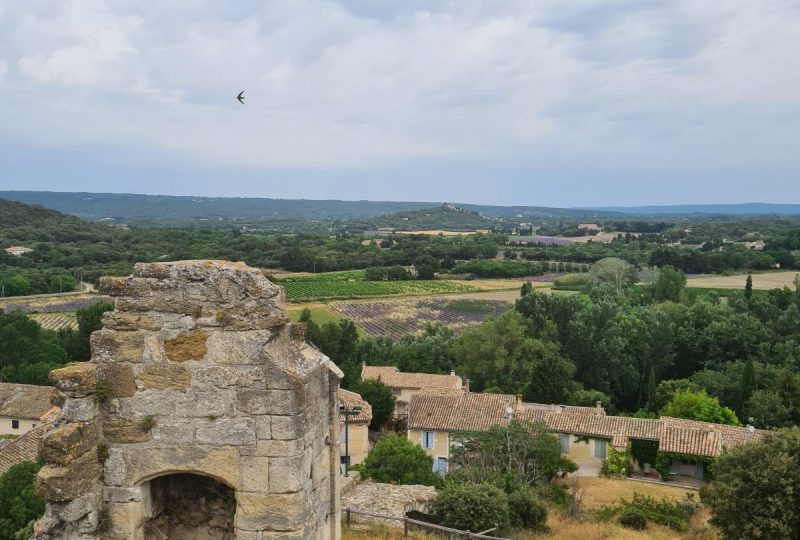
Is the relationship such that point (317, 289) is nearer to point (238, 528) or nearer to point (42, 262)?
point (42, 262)

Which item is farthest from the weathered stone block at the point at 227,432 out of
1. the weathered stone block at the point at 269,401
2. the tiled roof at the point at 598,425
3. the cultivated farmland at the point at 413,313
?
the cultivated farmland at the point at 413,313

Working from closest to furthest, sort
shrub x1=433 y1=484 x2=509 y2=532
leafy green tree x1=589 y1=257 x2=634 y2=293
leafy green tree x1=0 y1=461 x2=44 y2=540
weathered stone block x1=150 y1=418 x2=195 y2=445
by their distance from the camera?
weathered stone block x1=150 y1=418 x2=195 y2=445
shrub x1=433 y1=484 x2=509 y2=532
leafy green tree x1=0 y1=461 x2=44 y2=540
leafy green tree x1=589 y1=257 x2=634 y2=293

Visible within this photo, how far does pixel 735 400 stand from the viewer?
3716cm

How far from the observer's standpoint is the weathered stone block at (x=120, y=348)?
5.27m

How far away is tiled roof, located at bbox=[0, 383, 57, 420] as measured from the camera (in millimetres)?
33172

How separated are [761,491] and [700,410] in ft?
58.0

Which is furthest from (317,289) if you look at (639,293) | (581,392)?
(581,392)

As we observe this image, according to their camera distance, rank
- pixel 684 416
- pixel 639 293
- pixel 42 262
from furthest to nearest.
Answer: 1. pixel 42 262
2. pixel 639 293
3. pixel 684 416

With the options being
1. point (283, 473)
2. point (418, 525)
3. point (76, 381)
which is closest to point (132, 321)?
point (76, 381)

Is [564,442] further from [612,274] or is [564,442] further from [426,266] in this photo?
[426,266]

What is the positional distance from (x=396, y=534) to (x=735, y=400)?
31.8 meters

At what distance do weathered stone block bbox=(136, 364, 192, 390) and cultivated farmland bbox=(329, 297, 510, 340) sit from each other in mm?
53040

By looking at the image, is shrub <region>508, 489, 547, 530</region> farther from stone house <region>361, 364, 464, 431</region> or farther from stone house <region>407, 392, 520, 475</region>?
stone house <region>361, 364, 464, 431</region>

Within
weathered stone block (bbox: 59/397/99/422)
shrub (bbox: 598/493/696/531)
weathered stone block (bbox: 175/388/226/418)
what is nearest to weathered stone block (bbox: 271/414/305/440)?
weathered stone block (bbox: 175/388/226/418)
